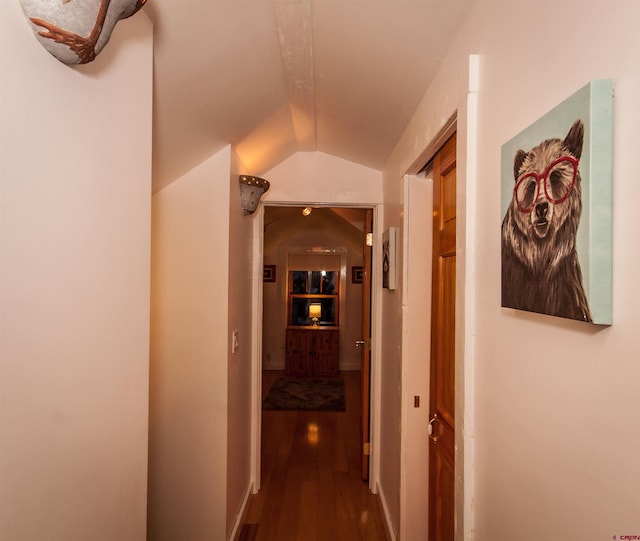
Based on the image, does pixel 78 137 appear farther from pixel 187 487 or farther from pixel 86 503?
pixel 187 487

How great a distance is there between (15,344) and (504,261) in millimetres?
960

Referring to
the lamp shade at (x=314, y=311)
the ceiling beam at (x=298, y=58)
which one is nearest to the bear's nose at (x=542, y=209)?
the ceiling beam at (x=298, y=58)

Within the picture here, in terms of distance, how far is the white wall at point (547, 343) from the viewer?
22.3 inches

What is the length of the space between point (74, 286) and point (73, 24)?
1.55ft

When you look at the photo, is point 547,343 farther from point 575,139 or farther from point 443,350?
point 443,350

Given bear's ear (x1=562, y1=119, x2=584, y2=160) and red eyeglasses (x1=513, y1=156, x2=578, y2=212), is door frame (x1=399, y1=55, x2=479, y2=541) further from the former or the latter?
bear's ear (x1=562, y1=119, x2=584, y2=160)

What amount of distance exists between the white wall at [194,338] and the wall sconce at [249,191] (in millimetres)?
237

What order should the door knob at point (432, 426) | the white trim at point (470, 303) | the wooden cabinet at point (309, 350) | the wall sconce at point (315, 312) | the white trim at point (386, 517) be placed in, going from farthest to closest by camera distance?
the wall sconce at point (315, 312) < the wooden cabinet at point (309, 350) < the white trim at point (386, 517) < the door knob at point (432, 426) < the white trim at point (470, 303)

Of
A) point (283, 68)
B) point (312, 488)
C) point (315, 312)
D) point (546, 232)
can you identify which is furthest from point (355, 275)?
point (546, 232)

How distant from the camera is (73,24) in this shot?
640 millimetres

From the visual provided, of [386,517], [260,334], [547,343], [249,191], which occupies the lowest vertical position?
[386,517]

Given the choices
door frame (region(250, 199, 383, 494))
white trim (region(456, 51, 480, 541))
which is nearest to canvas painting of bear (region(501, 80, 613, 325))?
white trim (region(456, 51, 480, 541))

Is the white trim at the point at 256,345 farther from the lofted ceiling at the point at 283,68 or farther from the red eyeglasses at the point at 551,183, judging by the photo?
the red eyeglasses at the point at 551,183

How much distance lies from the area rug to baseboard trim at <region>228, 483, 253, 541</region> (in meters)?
2.04
